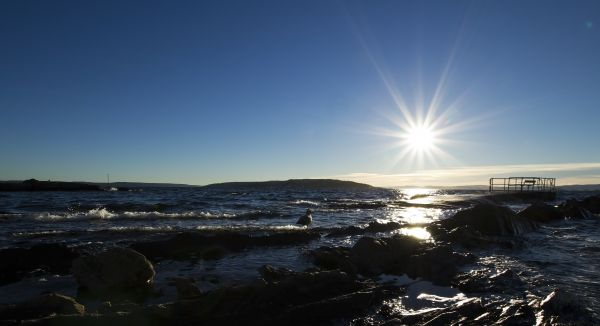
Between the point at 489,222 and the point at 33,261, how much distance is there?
15459 millimetres

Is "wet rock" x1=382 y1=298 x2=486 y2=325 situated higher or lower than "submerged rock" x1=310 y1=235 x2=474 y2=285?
lower

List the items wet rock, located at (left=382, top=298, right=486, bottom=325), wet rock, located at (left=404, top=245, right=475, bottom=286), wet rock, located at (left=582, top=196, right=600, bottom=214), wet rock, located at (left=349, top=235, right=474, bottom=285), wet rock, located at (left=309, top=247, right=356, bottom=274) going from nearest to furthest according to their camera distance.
Result: wet rock, located at (left=382, top=298, right=486, bottom=325) → wet rock, located at (left=404, top=245, right=475, bottom=286) → wet rock, located at (left=349, top=235, right=474, bottom=285) → wet rock, located at (left=309, top=247, right=356, bottom=274) → wet rock, located at (left=582, top=196, right=600, bottom=214)

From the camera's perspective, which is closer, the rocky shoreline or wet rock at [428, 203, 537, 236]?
the rocky shoreline

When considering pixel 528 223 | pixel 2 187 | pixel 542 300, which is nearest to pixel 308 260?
pixel 542 300

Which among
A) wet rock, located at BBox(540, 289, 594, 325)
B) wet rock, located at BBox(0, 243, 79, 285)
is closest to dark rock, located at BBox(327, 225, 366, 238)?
wet rock, located at BBox(0, 243, 79, 285)

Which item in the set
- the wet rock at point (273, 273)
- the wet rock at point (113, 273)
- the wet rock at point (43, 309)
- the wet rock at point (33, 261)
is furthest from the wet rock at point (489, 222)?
the wet rock at point (43, 309)

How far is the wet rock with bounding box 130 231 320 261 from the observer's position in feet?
36.7

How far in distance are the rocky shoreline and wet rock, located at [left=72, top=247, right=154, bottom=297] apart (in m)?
0.02

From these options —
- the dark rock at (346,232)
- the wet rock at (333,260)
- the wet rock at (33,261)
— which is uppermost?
the wet rock at (333,260)

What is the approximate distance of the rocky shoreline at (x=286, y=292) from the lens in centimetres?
535

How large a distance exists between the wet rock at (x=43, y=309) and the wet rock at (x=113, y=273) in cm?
153

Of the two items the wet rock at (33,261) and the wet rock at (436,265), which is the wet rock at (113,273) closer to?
the wet rock at (33,261)

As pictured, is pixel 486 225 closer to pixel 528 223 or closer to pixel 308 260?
pixel 528 223

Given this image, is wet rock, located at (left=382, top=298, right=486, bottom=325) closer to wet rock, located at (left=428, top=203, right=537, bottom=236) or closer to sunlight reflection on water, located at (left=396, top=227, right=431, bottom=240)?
sunlight reflection on water, located at (left=396, top=227, right=431, bottom=240)
